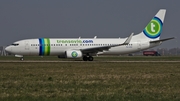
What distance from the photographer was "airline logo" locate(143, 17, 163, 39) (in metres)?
52.7

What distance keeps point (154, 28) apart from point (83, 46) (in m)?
11.1

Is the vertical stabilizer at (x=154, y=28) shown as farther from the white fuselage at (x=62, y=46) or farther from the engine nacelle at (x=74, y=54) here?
the engine nacelle at (x=74, y=54)

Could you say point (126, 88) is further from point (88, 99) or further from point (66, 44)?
point (66, 44)

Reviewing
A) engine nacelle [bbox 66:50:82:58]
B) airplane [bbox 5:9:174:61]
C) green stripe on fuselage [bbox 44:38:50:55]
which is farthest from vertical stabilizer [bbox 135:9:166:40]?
green stripe on fuselage [bbox 44:38:50:55]

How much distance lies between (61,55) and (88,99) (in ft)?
124

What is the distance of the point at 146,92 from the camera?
49.6ft

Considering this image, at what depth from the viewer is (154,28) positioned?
5309cm

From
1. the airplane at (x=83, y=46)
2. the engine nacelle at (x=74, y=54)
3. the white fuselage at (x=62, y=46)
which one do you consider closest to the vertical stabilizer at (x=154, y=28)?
the airplane at (x=83, y=46)

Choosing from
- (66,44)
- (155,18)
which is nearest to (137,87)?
(66,44)

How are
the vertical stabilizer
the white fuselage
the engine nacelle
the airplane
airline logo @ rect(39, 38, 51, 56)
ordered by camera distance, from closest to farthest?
the engine nacelle < the airplane < airline logo @ rect(39, 38, 51, 56) < the white fuselage < the vertical stabilizer

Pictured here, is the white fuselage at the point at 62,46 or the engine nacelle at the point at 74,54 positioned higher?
the white fuselage at the point at 62,46

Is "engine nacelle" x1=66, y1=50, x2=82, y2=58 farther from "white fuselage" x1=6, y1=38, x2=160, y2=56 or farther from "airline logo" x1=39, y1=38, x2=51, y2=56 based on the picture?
"airline logo" x1=39, y1=38, x2=51, y2=56

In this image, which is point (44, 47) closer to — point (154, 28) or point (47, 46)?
point (47, 46)

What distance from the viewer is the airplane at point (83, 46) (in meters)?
48.5
